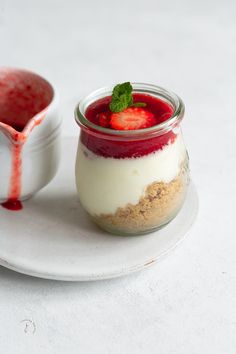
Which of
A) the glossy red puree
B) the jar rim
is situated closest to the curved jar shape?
the glossy red puree

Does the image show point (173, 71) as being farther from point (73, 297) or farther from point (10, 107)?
point (73, 297)

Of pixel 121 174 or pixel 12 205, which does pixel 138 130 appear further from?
pixel 12 205

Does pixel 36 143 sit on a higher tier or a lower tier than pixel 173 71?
higher

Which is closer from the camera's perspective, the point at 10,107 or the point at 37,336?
the point at 37,336

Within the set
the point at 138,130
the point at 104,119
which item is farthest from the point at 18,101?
the point at 138,130

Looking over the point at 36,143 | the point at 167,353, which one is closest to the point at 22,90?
the point at 36,143

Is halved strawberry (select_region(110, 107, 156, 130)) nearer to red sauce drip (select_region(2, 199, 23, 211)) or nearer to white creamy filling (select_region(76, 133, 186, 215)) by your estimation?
white creamy filling (select_region(76, 133, 186, 215))

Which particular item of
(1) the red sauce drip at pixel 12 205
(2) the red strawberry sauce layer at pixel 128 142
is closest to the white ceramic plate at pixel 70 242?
(1) the red sauce drip at pixel 12 205
